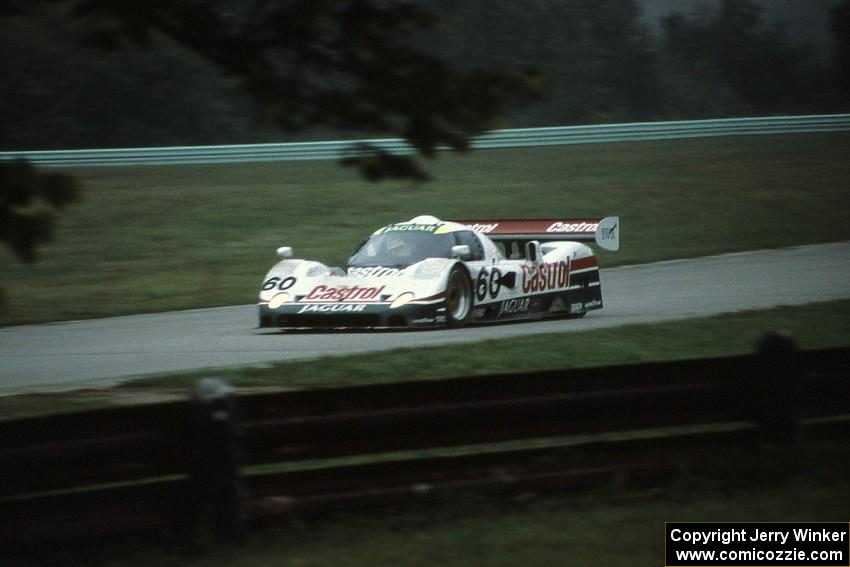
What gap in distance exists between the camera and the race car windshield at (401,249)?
48.1ft

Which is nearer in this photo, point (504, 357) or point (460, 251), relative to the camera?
point (504, 357)

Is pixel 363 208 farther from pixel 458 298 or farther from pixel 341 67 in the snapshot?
pixel 341 67

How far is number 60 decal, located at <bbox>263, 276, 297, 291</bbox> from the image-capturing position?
1410 centimetres

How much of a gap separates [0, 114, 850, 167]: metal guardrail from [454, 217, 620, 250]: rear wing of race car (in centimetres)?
1242

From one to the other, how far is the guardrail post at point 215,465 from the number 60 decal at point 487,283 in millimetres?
9279

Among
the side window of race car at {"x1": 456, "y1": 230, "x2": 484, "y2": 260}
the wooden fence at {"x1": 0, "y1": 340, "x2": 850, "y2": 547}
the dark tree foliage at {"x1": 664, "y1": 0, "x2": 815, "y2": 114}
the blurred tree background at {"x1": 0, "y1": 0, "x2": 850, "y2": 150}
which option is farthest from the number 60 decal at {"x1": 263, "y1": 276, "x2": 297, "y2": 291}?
the dark tree foliage at {"x1": 664, "y1": 0, "x2": 815, "y2": 114}

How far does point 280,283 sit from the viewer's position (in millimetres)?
14172

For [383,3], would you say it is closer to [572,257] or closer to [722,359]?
[722,359]

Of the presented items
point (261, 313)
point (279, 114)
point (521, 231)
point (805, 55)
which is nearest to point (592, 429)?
point (279, 114)

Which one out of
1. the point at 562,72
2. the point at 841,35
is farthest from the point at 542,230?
the point at 841,35

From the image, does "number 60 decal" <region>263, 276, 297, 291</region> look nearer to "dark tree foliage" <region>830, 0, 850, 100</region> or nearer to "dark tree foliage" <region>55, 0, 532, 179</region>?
"dark tree foliage" <region>55, 0, 532, 179</region>

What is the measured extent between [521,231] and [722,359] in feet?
31.0

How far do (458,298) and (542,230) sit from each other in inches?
73.8

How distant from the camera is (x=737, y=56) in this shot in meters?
54.2
